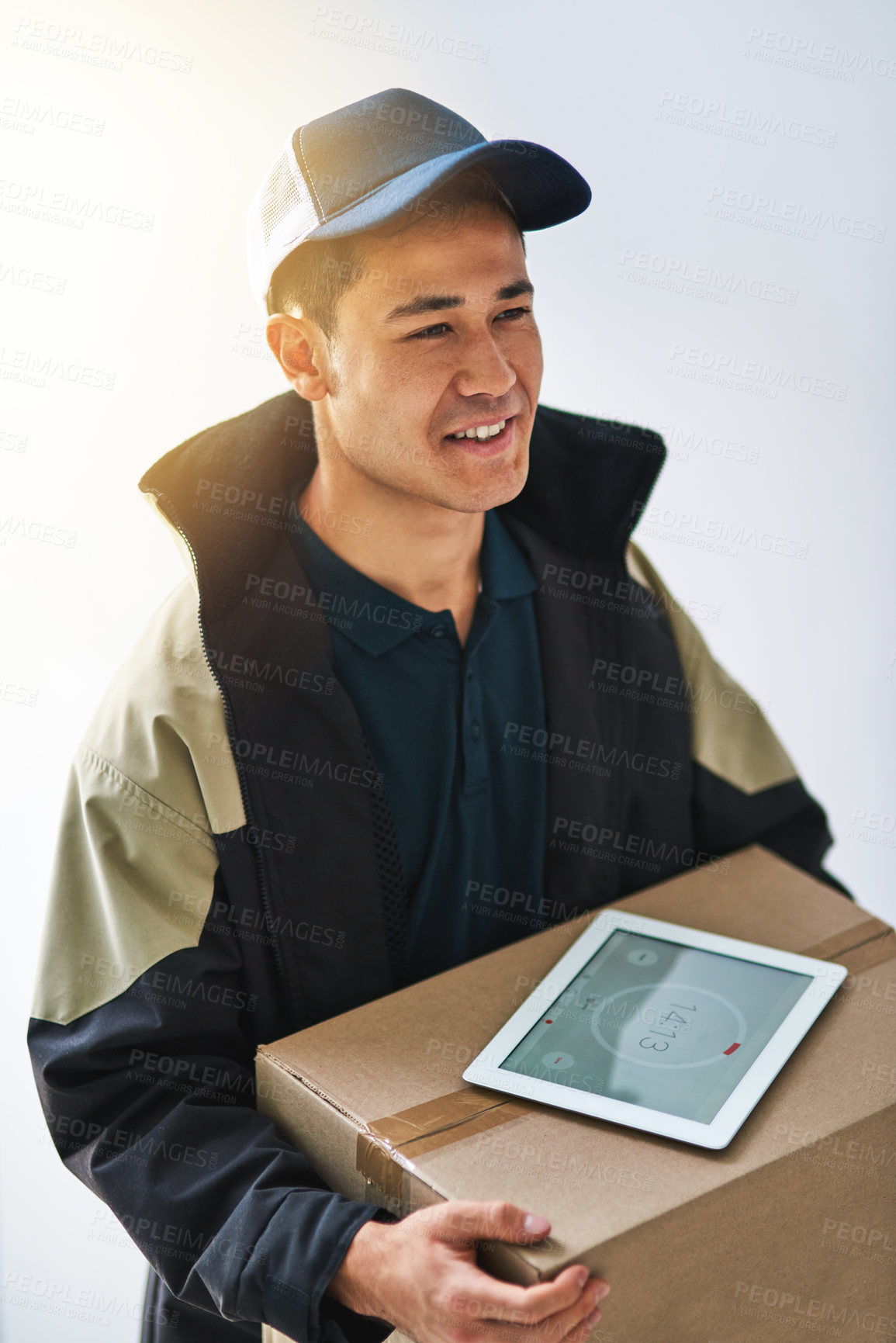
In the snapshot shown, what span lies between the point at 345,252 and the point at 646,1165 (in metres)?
0.79

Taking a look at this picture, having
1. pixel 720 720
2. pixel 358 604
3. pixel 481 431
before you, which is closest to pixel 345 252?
pixel 481 431

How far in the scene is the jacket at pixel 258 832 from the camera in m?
1.00

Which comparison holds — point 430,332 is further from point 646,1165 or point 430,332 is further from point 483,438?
point 646,1165

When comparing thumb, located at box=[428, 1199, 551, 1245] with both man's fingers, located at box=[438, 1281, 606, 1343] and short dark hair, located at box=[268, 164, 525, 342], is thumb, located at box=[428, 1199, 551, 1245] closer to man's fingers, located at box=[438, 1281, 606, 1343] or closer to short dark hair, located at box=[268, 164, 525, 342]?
man's fingers, located at box=[438, 1281, 606, 1343]

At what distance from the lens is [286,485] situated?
4.17 ft

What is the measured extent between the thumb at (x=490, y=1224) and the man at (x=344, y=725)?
0.02m

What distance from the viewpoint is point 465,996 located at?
1085 mm

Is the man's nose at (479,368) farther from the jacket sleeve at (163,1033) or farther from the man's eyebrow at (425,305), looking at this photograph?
the jacket sleeve at (163,1033)

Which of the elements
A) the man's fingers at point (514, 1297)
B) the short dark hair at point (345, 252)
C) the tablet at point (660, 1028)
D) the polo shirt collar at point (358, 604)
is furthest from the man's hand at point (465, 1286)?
the short dark hair at point (345, 252)

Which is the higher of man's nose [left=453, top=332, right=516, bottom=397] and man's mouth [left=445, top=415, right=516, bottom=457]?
man's nose [left=453, top=332, right=516, bottom=397]

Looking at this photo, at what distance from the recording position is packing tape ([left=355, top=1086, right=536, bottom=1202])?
2.97ft

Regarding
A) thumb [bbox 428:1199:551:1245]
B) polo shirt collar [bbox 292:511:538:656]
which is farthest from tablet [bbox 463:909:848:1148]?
polo shirt collar [bbox 292:511:538:656]

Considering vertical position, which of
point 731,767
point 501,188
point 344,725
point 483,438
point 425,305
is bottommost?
point 731,767

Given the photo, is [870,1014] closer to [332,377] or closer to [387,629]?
[387,629]
